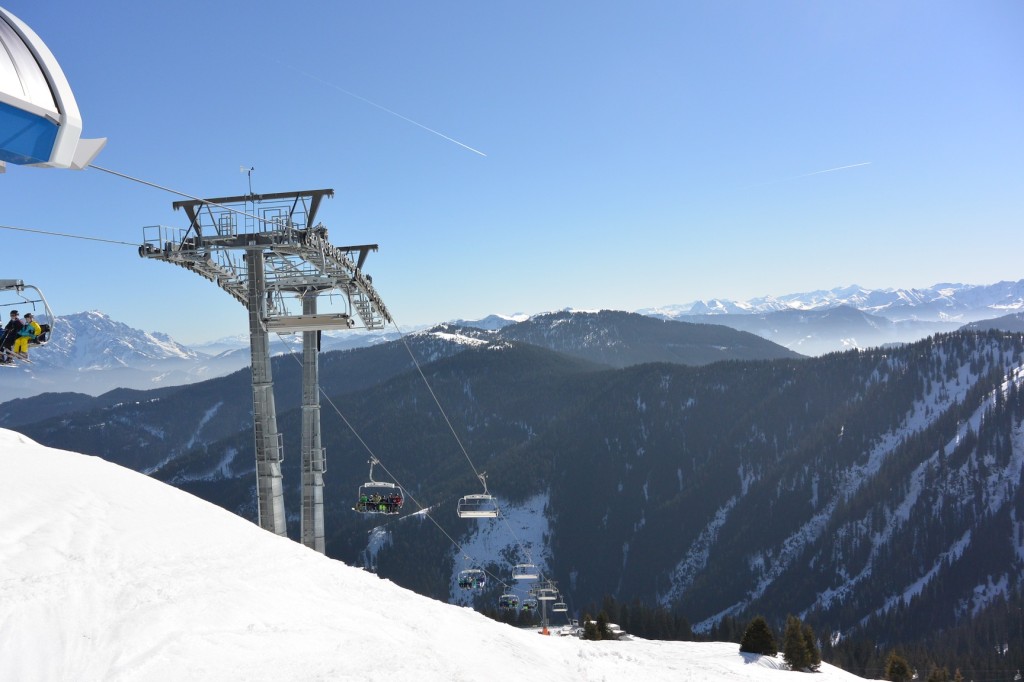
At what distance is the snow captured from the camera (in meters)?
11.5

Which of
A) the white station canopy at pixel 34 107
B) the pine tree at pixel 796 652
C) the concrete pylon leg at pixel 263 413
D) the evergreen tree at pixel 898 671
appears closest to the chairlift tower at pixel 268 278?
the concrete pylon leg at pixel 263 413

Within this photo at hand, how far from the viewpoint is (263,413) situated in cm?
2198

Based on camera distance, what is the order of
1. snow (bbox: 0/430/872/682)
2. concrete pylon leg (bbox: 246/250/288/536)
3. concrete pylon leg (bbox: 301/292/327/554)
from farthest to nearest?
concrete pylon leg (bbox: 301/292/327/554), concrete pylon leg (bbox: 246/250/288/536), snow (bbox: 0/430/872/682)

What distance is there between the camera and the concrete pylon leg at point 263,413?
21.5 m

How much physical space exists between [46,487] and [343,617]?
7.94 meters

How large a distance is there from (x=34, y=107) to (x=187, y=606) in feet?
33.0

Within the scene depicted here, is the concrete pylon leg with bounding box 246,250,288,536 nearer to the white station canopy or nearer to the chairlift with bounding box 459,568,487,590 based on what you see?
Answer: the white station canopy

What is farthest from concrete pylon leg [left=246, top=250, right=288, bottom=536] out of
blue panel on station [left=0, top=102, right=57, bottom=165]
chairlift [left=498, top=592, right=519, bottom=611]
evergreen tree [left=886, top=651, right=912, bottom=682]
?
evergreen tree [left=886, top=651, right=912, bottom=682]

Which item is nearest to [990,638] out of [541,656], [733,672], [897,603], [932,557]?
[897,603]

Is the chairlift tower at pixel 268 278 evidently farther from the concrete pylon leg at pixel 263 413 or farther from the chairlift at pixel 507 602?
the chairlift at pixel 507 602

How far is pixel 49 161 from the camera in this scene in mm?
6707

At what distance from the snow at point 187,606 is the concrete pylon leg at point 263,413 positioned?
146 cm

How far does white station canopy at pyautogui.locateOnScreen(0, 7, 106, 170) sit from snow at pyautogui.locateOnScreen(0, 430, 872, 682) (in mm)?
7858

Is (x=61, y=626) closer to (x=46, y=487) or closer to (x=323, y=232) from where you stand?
(x=46, y=487)
